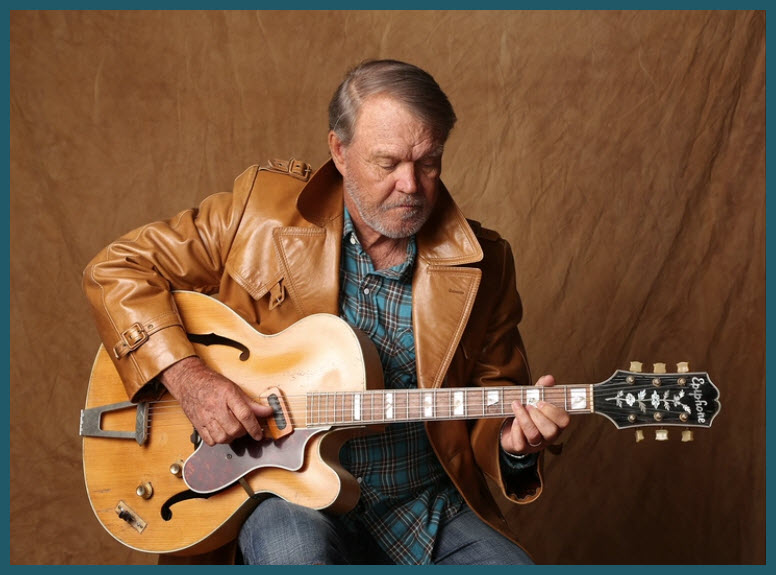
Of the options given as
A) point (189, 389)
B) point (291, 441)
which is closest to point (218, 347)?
point (189, 389)

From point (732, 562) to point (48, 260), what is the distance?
11.2 feet

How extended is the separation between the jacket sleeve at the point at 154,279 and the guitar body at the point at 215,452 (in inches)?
3.3

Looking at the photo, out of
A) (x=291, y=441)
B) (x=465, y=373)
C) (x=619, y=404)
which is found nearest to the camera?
(x=619, y=404)

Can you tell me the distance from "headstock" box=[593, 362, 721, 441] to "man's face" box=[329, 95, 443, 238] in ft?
2.57

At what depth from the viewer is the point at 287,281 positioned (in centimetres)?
283

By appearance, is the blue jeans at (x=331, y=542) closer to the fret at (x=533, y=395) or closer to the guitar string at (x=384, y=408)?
the guitar string at (x=384, y=408)

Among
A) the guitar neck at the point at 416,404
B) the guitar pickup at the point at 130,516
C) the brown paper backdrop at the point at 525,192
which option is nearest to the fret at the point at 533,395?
the guitar neck at the point at 416,404

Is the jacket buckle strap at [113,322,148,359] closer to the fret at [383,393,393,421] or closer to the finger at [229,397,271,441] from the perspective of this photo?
the finger at [229,397,271,441]

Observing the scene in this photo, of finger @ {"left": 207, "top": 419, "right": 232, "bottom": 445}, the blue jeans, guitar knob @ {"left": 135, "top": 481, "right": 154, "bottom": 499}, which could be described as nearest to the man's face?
finger @ {"left": 207, "top": 419, "right": 232, "bottom": 445}

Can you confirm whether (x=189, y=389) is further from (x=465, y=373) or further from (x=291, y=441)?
(x=465, y=373)

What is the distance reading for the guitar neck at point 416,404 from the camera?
2502 mm

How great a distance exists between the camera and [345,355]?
258 centimetres

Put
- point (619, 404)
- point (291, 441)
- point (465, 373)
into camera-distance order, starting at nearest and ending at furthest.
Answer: point (619, 404)
point (291, 441)
point (465, 373)

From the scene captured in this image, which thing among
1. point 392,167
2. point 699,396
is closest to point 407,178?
point 392,167
